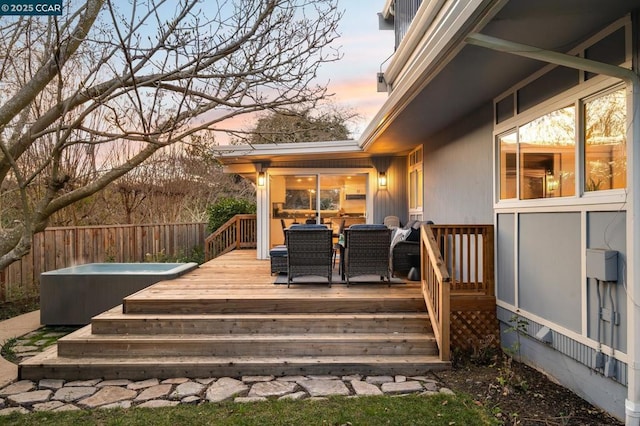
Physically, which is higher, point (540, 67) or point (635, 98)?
point (540, 67)

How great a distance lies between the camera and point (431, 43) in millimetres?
3338

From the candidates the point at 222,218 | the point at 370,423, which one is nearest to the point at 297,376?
the point at 370,423

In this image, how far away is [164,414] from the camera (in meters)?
3.09

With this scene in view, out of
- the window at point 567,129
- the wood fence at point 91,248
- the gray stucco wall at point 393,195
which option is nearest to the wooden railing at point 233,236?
the wood fence at point 91,248

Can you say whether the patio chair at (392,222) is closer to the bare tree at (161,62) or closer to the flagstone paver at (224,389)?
the bare tree at (161,62)

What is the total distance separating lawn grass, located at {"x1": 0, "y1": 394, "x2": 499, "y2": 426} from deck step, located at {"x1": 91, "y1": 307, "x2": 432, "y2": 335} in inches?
44.7

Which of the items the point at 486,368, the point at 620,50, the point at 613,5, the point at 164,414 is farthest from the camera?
the point at 486,368

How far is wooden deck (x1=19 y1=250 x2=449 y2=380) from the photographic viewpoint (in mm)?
3922

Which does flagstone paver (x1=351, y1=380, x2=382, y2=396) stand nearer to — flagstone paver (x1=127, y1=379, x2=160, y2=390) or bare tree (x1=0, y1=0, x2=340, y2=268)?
flagstone paver (x1=127, y1=379, x2=160, y2=390)

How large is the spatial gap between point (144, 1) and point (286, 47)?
1358mm

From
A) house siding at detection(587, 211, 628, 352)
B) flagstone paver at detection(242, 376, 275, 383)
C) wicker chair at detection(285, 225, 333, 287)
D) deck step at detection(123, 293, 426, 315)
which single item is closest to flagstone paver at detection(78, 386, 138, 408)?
flagstone paver at detection(242, 376, 275, 383)

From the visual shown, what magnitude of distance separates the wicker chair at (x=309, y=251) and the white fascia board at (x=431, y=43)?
6.18 ft

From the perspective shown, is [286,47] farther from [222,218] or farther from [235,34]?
[222,218]

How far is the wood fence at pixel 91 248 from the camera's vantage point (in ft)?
22.6
